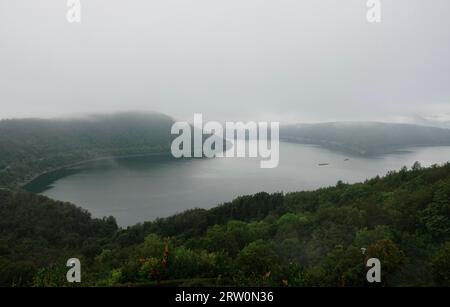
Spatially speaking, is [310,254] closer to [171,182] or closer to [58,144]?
[171,182]

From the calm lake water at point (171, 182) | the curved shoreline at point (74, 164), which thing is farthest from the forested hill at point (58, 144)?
the calm lake water at point (171, 182)

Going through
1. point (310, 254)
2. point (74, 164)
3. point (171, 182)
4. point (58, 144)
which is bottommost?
point (310, 254)

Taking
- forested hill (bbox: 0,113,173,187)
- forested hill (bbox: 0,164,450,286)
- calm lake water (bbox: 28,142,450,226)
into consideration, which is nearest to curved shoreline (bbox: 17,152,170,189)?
forested hill (bbox: 0,113,173,187)

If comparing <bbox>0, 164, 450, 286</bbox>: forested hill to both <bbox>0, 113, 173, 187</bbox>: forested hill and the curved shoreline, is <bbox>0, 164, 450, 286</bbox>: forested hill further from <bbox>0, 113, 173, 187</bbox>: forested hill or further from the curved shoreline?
<bbox>0, 113, 173, 187</bbox>: forested hill

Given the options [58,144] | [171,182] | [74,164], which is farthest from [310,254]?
[58,144]
